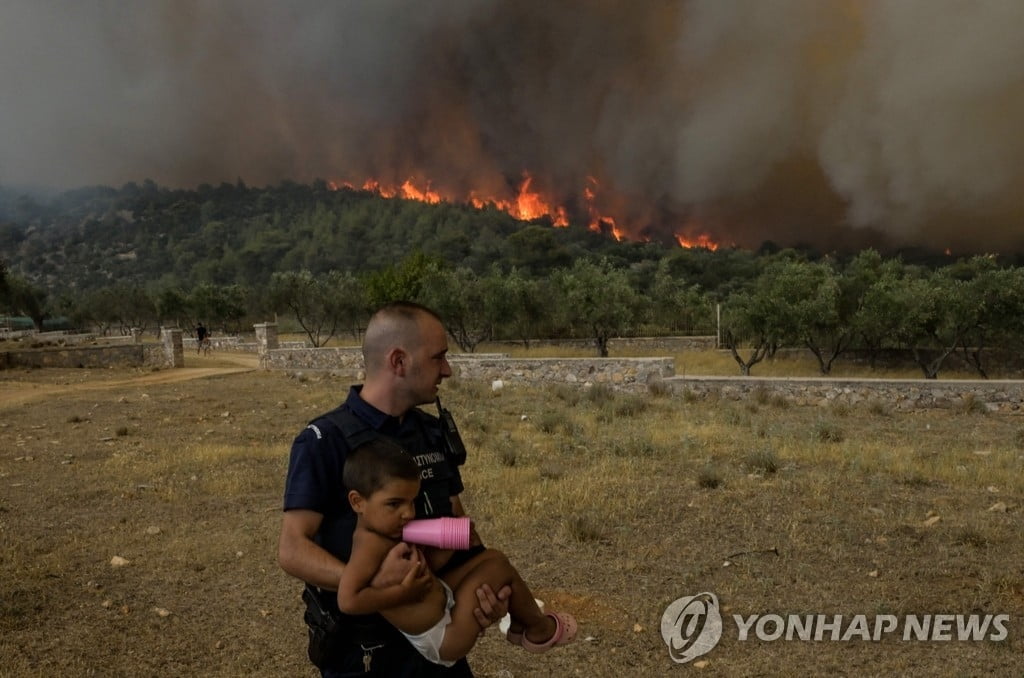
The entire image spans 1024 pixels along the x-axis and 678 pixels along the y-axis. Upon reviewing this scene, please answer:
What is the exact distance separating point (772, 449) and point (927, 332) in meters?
17.0

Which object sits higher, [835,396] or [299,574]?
[299,574]

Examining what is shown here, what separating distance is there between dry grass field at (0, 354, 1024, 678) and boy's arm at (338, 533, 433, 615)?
3115mm

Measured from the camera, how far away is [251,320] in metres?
66.3

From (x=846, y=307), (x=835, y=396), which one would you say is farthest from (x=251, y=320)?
(x=835, y=396)

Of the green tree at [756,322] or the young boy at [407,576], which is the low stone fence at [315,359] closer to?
the green tree at [756,322]

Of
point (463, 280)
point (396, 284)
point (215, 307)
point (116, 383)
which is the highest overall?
point (396, 284)

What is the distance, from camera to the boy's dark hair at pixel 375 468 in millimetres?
1939

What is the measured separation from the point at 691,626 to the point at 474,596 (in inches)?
147

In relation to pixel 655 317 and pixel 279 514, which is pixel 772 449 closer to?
pixel 279 514

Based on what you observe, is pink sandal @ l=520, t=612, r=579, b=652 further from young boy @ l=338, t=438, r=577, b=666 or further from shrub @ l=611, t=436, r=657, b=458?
shrub @ l=611, t=436, r=657, b=458

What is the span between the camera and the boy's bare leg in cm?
203

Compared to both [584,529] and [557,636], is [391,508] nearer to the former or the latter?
[557,636]

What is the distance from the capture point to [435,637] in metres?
2.01

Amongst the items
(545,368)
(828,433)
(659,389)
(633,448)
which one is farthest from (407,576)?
(545,368)
